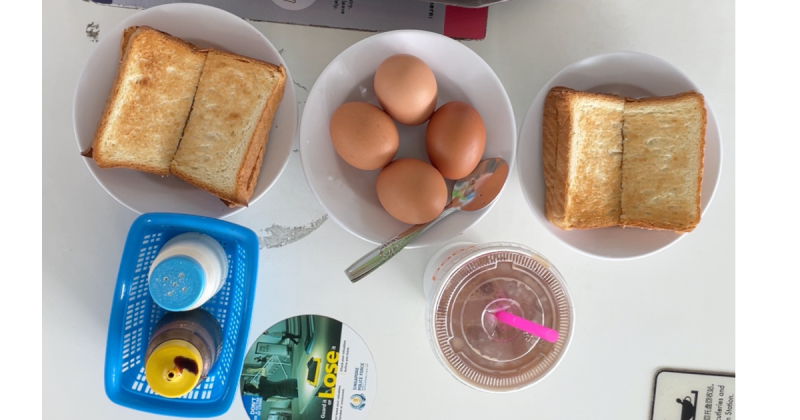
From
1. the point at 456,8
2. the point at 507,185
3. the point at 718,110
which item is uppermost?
the point at 456,8

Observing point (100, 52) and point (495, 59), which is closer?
point (100, 52)

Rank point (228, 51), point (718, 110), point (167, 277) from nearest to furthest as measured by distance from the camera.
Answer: point (167, 277) < point (228, 51) < point (718, 110)

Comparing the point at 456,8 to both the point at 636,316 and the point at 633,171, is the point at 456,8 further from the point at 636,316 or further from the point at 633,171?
the point at 636,316

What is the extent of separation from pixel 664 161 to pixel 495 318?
1.34ft

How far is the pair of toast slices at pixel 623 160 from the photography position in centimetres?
83

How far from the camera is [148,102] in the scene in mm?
801

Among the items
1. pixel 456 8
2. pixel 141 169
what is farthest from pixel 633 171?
pixel 141 169

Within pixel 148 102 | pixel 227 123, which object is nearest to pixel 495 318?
pixel 227 123

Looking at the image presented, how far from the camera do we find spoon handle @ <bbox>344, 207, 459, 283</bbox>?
2.48ft

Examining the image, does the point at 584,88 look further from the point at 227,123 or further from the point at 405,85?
the point at 227,123

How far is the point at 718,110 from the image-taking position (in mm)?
958

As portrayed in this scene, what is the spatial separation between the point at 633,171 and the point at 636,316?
305mm

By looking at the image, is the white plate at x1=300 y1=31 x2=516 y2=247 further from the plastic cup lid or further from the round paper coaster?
the round paper coaster

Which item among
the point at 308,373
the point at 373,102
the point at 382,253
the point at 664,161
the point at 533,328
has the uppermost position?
the point at 373,102
